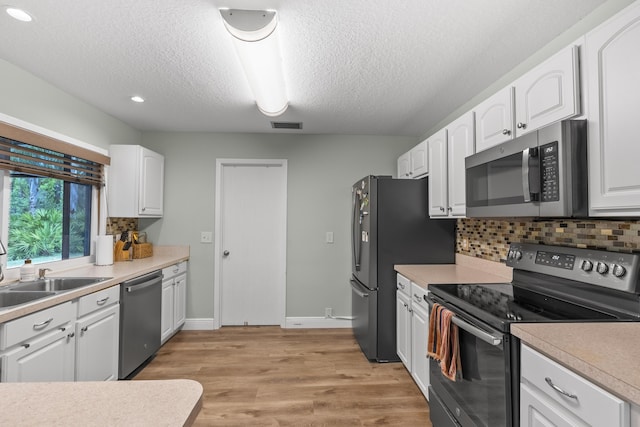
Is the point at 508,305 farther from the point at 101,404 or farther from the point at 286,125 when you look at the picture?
the point at 286,125

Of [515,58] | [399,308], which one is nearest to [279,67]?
[515,58]

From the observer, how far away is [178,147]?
3.82 meters

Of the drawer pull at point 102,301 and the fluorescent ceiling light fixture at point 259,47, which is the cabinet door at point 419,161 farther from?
the drawer pull at point 102,301

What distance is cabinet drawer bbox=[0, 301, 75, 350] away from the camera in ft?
4.88

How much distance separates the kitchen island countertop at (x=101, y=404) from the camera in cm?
65

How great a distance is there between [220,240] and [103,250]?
1195mm

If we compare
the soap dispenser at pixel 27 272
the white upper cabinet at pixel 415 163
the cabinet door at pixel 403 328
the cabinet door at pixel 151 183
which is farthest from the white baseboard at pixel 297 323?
the white upper cabinet at pixel 415 163

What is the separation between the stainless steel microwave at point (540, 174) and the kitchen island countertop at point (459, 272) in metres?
0.59

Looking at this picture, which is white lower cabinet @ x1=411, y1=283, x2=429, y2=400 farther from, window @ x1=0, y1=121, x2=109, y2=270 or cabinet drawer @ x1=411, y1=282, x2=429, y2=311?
window @ x1=0, y1=121, x2=109, y2=270

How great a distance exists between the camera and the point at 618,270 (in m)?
1.35

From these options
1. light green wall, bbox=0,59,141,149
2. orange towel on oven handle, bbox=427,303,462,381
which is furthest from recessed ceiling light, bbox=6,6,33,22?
orange towel on oven handle, bbox=427,303,462,381

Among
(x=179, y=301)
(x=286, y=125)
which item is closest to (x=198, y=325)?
(x=179, y=301)

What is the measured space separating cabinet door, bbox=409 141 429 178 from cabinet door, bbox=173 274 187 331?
2766mm

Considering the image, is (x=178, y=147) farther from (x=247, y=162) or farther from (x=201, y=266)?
(x=201, y=266)
